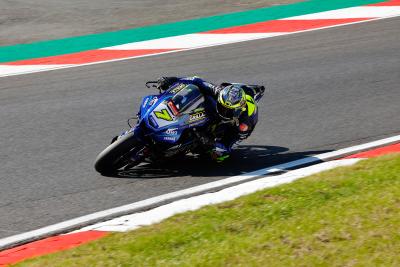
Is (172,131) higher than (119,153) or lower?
higher

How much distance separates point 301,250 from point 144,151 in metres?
3.33

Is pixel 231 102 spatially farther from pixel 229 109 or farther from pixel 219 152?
pixel 219 152

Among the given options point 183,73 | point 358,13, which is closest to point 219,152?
point 183,73

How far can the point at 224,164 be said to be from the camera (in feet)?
30.1

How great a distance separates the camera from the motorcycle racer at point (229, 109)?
877 centimetres

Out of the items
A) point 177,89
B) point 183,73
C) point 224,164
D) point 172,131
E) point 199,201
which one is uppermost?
point 183,73

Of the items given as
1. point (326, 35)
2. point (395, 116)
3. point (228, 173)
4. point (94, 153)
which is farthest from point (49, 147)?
point (326, 35)

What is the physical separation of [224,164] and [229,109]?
662mm

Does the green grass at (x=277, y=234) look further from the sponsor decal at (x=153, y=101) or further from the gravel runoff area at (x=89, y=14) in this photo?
the gravel runoff area at (x=89, y=14)

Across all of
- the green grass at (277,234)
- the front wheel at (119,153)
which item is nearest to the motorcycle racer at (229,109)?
the front wheel at (119,153)

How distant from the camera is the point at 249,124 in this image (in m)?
9.19

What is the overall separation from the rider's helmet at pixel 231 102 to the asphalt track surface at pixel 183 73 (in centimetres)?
57

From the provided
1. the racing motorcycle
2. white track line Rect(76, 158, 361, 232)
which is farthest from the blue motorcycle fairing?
white track line Rect(76, 158, 361, 232)

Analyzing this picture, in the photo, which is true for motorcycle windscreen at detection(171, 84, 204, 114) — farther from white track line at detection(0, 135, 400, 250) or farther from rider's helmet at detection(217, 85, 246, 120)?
white track line at detection(0, 135, 400, 250)
